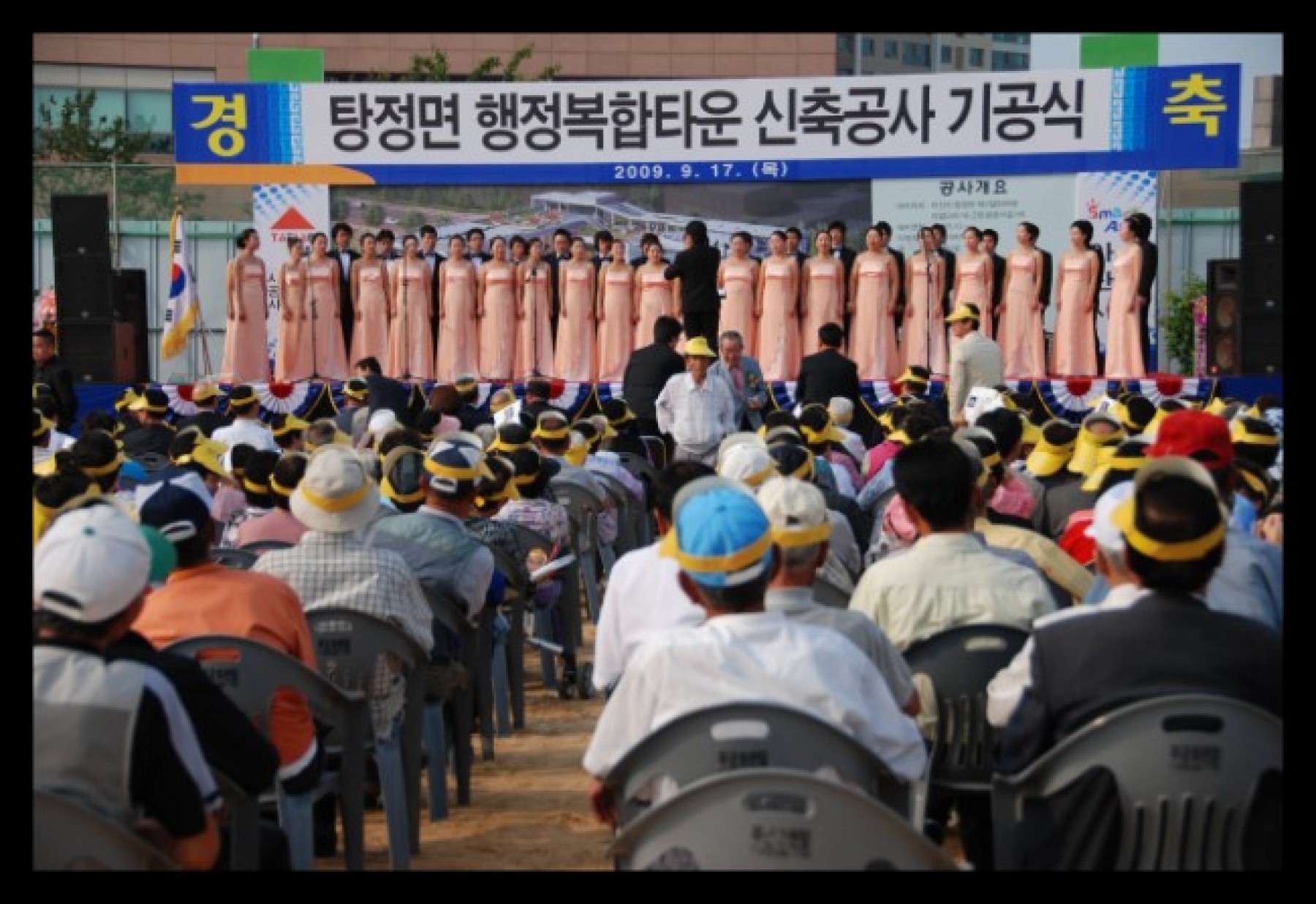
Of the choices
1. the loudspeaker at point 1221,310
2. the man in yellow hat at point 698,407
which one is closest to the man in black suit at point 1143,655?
the man in yellow hat at point 698,407

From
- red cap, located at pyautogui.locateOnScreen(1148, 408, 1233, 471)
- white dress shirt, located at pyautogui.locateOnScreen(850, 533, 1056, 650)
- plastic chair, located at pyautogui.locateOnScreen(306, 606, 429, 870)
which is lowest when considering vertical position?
plastic chair, located at pyautogui.locateOnScreen(306, 606, 429, 870)

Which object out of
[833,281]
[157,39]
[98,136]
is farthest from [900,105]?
[157,39]

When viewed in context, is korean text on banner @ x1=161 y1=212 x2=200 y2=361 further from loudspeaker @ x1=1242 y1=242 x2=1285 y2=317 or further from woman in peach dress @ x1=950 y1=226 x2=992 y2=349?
loudspeaker @ x1=1242 y1=242 x2=1285 y2=317

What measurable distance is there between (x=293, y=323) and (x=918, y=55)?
75.3 metres

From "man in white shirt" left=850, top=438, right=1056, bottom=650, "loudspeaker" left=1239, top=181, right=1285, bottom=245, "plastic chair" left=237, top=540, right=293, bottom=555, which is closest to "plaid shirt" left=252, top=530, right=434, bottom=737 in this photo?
"plastic chair" left=237, top=540, right=293, bottom=555

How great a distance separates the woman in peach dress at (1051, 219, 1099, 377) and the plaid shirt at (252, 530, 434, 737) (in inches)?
589

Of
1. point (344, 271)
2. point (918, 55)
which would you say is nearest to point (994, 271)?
point (344, 271)

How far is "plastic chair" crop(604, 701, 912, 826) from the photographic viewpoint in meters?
3.39

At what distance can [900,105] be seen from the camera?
68.7 ft

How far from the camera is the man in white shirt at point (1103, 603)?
368 cm

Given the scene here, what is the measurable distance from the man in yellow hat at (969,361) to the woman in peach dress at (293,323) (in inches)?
352

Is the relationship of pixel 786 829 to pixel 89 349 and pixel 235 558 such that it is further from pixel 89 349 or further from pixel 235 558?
pixel 89 349

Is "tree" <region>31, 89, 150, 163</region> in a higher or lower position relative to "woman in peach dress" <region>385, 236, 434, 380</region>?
higher

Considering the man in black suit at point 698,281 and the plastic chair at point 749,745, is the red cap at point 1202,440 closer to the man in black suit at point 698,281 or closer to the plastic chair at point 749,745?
the plastic chair at point 749,745
